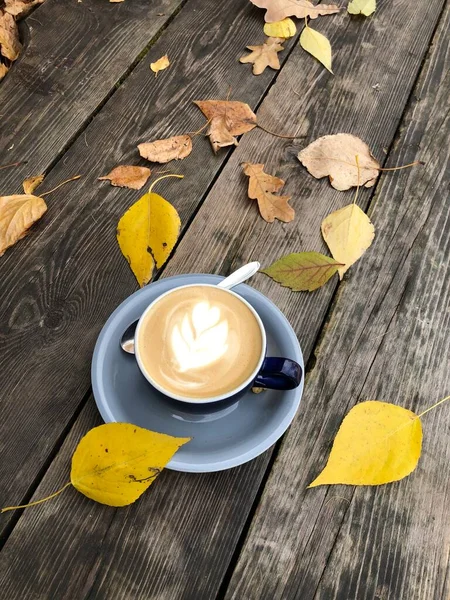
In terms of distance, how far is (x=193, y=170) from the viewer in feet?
3.61

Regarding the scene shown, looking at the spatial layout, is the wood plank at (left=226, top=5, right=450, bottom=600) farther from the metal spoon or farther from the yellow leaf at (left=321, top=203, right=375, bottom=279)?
the metal spoon

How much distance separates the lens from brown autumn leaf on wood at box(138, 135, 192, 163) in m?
1.10

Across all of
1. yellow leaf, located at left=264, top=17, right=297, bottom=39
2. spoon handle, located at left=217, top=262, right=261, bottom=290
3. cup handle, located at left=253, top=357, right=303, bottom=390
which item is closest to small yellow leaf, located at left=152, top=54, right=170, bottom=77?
yellow leaf, located at left=264, top=17, right=297, bottom=39

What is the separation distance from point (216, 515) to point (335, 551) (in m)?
0.16

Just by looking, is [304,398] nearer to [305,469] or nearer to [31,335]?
[305,469]

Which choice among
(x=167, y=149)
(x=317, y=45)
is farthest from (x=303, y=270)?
(x=317, y=45)

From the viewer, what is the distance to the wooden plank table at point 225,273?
740 mm

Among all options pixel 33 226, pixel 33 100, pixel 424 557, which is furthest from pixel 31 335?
pixel 424 557

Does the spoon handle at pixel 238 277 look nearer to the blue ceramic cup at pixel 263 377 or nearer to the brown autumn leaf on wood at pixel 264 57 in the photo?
the blue ceramic cup at pixel 263 377

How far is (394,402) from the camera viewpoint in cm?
88

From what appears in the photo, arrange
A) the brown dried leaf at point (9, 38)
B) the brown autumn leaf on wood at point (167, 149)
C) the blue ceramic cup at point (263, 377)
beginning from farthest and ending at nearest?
the brown dried leaf at point (9, 38) → the brown autumn leaf on wood at point (167, 149) → the blue ceramic cup at point (263, 377)

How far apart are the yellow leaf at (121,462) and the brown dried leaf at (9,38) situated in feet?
2.90

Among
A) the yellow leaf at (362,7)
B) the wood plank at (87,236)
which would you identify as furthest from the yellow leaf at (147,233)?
the yellow leaf at (362,7)

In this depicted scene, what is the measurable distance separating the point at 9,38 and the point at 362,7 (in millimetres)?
811
